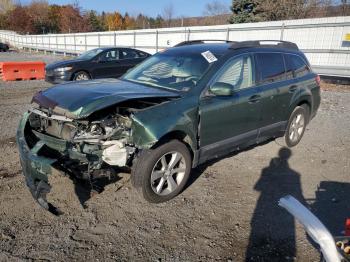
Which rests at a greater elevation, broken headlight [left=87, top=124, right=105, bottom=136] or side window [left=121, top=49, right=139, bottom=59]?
side window [left=121, top=49, right=139, bottom=59]

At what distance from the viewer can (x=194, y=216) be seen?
143 inches

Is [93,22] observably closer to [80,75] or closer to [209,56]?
[80,75]

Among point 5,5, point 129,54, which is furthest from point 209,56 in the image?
point 5,5

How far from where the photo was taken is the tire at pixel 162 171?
358cm

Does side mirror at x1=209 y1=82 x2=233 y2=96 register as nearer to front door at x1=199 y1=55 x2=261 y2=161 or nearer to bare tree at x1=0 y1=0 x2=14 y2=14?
front door at x1=199 y1=55 x2=261 y2=161

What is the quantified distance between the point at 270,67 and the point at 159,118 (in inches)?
93.2

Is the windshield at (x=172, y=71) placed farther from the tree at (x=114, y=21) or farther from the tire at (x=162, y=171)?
the tree at (x=114, y=21)

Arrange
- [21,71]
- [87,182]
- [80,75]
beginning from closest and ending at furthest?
[87,182] < [80,75] < [21,71]

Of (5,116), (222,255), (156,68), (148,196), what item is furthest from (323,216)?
(5,116)

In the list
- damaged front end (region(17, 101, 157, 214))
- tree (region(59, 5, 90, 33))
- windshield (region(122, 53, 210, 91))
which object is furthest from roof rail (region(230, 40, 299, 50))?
tree (region(59, 5, 90, 33))

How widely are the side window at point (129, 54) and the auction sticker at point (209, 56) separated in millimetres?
8626

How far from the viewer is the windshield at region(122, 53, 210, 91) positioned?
421 centimetres

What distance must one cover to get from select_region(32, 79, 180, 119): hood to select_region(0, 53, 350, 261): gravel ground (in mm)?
1127

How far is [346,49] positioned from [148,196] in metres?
12.6
